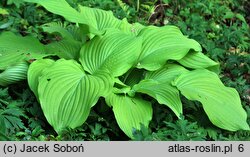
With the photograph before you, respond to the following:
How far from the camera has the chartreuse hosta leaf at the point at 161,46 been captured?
15.8ft

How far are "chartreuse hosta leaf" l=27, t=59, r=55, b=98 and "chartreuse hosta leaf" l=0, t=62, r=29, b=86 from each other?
162 millimetres

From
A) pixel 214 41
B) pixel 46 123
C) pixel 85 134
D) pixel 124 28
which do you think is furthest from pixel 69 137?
pixel 214 41

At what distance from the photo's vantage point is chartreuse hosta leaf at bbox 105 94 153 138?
420 cm

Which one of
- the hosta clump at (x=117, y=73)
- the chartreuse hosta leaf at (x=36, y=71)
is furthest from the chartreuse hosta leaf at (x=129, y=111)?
the chartreuse hosta leaf at (x=36, y=71)

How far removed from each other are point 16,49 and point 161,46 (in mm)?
1483

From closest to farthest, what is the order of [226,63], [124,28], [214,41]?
[124,28]
[226,63]
[214,41]

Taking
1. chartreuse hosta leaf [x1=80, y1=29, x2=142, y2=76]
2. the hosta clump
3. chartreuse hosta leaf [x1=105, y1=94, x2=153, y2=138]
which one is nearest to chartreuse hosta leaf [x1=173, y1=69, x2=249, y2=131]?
the hosta clump

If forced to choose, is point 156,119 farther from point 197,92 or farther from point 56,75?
point 56,75

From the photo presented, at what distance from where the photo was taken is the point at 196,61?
5.01m

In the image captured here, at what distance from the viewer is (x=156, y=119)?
452cm

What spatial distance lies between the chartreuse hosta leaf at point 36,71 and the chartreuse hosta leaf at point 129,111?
697 millimetres

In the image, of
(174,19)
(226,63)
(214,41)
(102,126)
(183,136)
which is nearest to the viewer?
(183,136)

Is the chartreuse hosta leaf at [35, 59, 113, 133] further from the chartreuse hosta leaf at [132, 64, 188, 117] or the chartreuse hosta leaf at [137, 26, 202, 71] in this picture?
the chartreuse hosta leaf at [137, 26, 202, 71]

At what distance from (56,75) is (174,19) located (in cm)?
282
